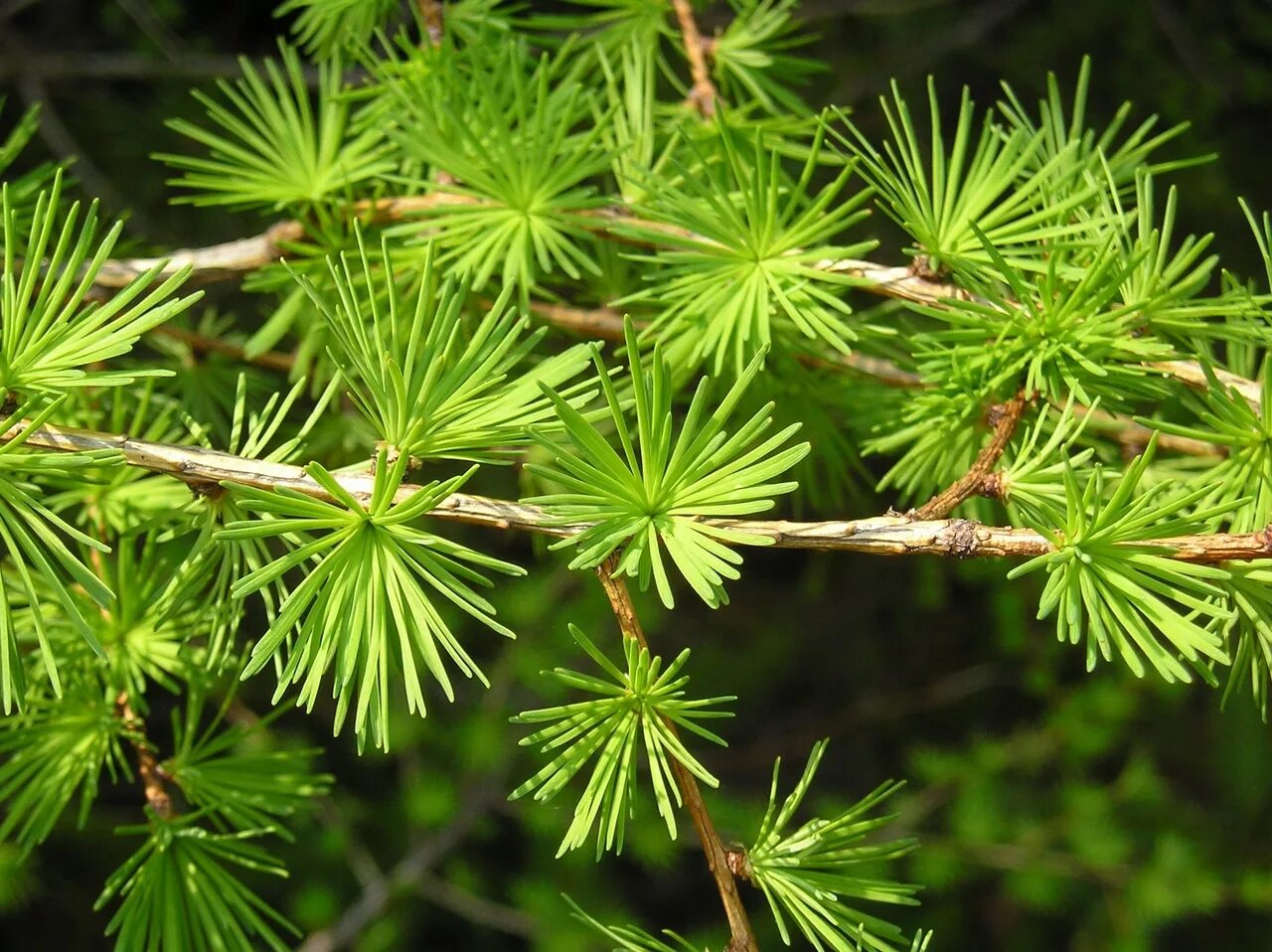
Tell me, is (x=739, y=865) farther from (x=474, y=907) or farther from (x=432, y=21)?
(x=474, y=907)

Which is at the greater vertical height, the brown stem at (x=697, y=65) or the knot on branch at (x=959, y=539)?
the brown stem at (x=697, y=65)

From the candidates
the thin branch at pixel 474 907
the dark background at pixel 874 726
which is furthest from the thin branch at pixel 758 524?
the thin branch at pixel 474 907

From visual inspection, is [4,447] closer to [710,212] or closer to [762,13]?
[710,212]

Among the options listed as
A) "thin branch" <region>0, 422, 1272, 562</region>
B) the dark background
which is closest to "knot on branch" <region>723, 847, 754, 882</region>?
"thin branch" <region>0, 422, 1272, 562</region>

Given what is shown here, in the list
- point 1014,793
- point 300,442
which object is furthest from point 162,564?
point 1014,793

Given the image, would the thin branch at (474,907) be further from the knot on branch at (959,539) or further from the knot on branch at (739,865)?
the knot on branch at (959,539)

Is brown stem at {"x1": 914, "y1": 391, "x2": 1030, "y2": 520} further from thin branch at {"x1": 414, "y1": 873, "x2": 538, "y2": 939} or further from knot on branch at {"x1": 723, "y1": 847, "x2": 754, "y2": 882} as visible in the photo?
thin branch at {"x1": 414, "y1": 873, "x2": 538, "y2": 939}
